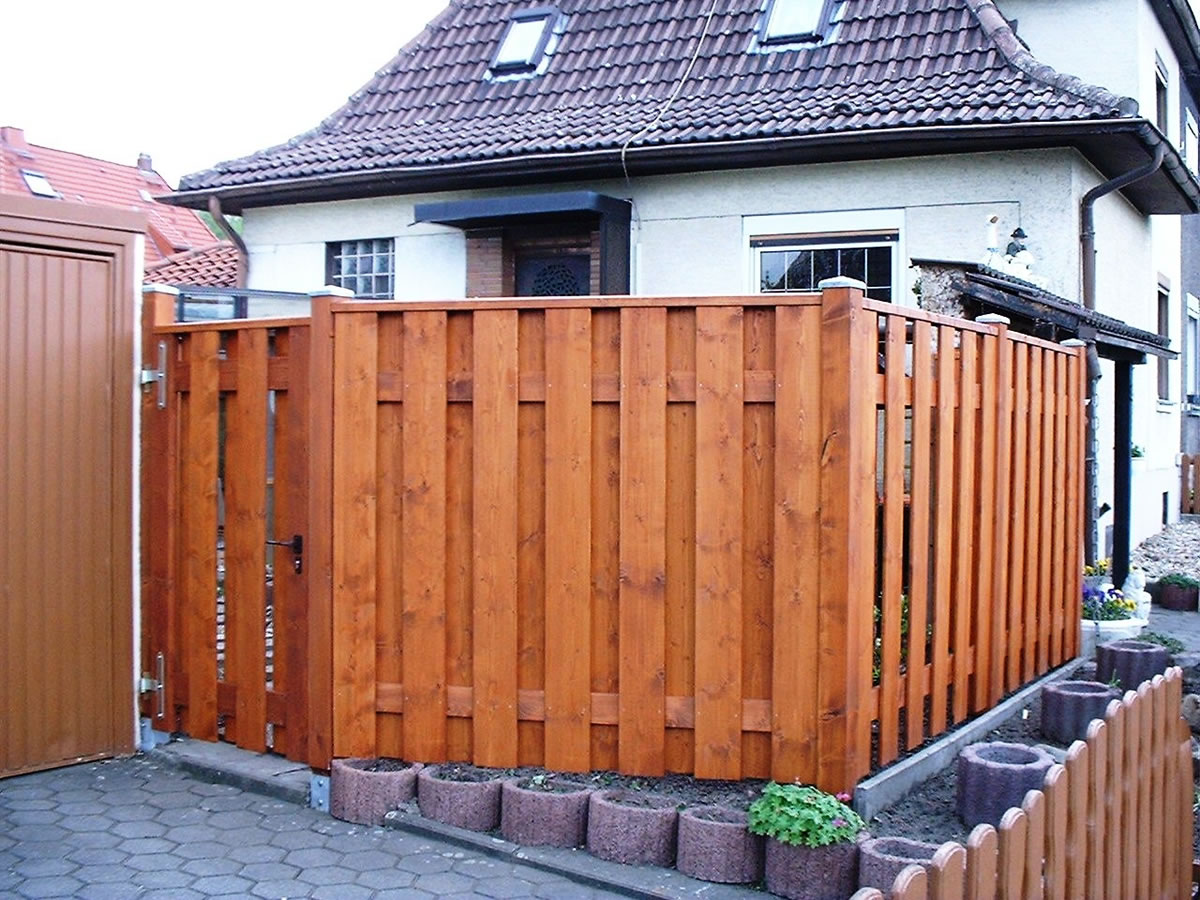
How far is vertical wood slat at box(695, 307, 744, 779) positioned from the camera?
4.77 meters

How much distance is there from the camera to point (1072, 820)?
355cm

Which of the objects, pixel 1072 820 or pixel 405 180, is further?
pixel 405 180

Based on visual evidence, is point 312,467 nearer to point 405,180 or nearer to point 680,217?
point 680,217

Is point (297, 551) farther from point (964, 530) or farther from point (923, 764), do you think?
point (964, 530)

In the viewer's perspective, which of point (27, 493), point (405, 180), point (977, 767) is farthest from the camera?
point (405, 180)

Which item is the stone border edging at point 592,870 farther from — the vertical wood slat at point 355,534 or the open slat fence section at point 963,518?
the open slat fence section at point 963,518

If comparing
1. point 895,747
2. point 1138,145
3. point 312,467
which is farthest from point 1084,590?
point 312,467

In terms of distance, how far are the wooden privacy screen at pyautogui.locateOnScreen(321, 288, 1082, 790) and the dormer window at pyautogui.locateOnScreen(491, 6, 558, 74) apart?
35.9 feet

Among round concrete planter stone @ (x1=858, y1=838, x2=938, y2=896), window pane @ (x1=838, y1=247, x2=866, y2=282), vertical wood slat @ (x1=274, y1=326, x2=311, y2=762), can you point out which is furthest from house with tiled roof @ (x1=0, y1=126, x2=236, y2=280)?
round concrete planter stone @ (x1=858, y1=838, x2=938, y2=896)

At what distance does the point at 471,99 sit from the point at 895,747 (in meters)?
11.8

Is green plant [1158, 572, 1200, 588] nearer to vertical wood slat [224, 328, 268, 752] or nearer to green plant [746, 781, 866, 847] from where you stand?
green plant [746, 781, 866, 847]

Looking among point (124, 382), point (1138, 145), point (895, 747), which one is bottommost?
point (895, 747)

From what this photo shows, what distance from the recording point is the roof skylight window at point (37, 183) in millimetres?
34906

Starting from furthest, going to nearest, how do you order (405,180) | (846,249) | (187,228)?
(187,228), (405,180), (846,249)
